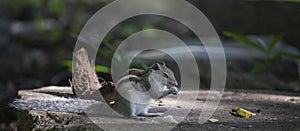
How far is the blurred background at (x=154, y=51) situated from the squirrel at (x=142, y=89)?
5.46 ft

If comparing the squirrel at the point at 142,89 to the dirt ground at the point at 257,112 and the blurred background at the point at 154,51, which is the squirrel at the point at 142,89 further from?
the blurred background at the point at 154,51

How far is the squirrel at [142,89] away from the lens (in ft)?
7.55

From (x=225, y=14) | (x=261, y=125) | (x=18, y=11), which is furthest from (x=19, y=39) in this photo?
(x=261, y=125)

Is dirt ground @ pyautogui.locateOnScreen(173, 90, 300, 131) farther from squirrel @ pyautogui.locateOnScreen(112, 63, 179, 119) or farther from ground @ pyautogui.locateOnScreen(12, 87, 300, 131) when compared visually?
squirrel @ pyautogui.locateOnScreen(112, 63, 179, 119)

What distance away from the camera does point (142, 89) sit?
2.31 meters

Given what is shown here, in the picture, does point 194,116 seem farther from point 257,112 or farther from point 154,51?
point 154,51

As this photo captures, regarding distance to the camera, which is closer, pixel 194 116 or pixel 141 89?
pixel 141 89

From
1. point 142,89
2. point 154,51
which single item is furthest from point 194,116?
point 154,51

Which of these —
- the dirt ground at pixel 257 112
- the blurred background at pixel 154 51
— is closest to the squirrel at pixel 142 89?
the dirt ground at pixel 257 112

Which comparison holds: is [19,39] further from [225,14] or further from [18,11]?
[225,14]

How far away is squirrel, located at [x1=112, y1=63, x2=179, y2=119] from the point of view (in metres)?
2.30

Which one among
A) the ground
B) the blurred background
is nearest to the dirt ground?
the ground

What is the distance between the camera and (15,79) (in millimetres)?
6234

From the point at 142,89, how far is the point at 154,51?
10.4 feet
